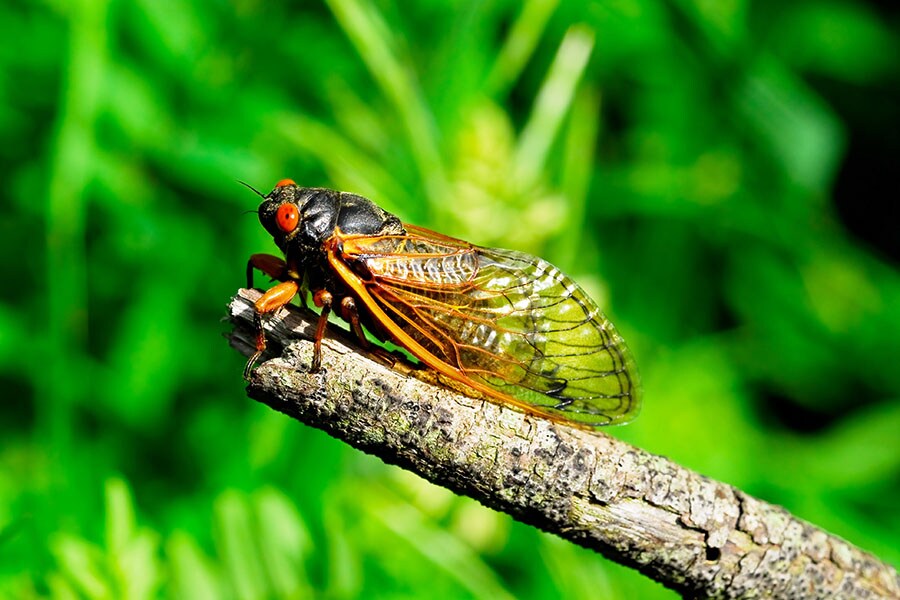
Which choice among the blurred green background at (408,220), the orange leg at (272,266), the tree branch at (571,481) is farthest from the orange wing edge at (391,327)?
the blurred green background at (408,220)

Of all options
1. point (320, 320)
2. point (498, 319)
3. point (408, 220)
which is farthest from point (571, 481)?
point (408, 220)

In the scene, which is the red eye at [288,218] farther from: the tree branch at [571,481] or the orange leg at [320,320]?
the tree branch at [571,481]

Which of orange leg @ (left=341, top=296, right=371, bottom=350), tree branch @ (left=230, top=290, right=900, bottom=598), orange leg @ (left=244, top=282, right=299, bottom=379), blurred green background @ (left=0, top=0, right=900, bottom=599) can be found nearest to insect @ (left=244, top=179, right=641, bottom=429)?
orange leg @ (left=341, top=296, right=371, bottom=350)

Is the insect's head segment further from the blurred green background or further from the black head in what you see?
the blurred green background

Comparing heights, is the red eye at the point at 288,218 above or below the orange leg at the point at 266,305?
above

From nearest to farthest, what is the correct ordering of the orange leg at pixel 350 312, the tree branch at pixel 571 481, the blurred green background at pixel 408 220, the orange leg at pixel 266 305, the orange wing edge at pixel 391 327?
1. the tree branch at pixel 571 481
2. the orange leg at pixel 266 305
3. the orange wing edge at pixel 391 327
4. the orange leg at pixel 350 312
5. the blurred green background at pixel 408 220

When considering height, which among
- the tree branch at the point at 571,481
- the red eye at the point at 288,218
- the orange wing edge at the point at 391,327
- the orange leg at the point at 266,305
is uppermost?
the red eye at the point at 288,218

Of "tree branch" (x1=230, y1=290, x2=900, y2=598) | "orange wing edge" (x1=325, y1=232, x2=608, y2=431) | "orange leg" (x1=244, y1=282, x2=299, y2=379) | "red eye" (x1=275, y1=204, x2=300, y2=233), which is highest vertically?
"red eye" (x1=275, y1=204, x2=300, y2=233)
